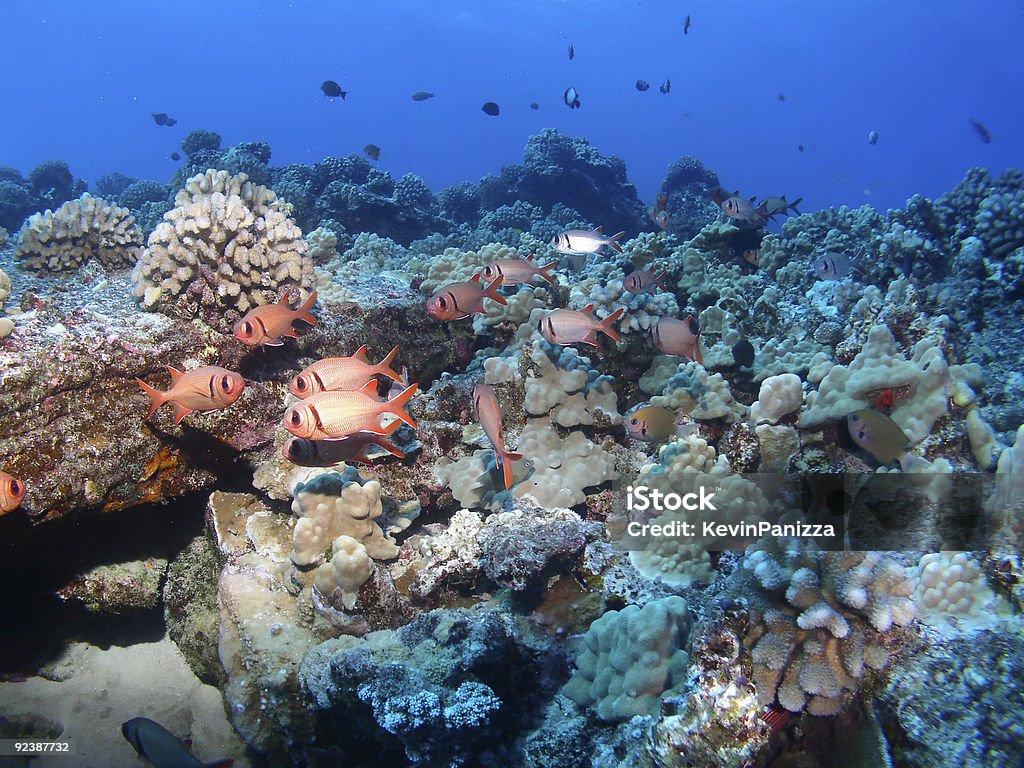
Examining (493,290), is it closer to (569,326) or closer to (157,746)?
(569,326)

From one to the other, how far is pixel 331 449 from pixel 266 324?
47.8 inches

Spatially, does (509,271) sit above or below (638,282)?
below

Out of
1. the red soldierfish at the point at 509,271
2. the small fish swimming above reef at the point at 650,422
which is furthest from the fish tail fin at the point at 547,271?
the small fish swimming above reef at the point at 650,422

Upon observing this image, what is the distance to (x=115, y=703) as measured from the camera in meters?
3.88

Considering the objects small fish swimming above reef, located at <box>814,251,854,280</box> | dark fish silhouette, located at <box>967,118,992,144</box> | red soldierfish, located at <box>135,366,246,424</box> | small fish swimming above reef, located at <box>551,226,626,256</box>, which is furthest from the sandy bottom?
dark fish silhouette, located at <box>967,118,992,144</box>

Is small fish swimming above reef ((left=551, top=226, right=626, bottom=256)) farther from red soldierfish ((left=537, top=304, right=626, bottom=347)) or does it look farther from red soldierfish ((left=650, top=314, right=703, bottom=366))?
red soldierfish ((left=537, top=304, right=626, bottom=347))

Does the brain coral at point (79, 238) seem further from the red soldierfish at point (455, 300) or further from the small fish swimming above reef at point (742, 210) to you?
the small fish swimming above reef at point (742, 210)

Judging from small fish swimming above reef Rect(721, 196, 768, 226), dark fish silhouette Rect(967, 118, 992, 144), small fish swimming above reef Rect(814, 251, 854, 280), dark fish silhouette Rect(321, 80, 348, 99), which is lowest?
small fish swimming above reef Rect(814, 251, 854, 280)

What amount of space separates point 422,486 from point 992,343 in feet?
22.8

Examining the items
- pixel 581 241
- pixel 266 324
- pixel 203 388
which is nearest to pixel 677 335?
pixel 581 241

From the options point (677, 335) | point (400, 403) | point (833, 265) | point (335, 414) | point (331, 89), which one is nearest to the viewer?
point (335, 414)

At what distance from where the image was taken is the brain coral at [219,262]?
13.5 feet

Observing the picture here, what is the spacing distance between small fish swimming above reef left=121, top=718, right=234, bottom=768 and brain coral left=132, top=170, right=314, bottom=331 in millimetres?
2713

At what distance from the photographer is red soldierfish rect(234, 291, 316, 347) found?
3.37 meters
